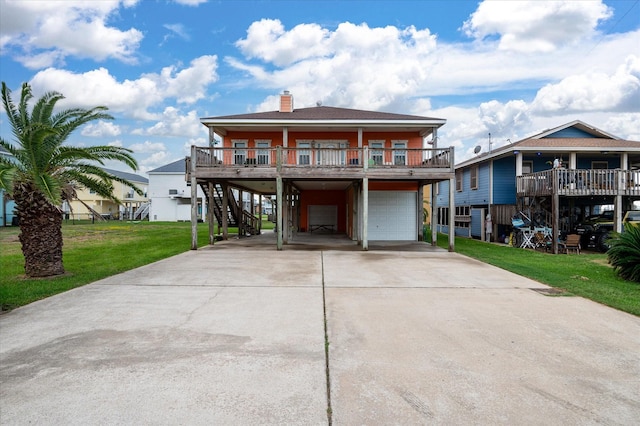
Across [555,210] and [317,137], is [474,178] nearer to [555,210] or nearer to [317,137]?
[555,210]

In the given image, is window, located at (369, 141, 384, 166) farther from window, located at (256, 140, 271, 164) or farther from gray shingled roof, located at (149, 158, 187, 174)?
gray shingled roof, located at (149, 158, 187, 174)

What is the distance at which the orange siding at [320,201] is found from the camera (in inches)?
955

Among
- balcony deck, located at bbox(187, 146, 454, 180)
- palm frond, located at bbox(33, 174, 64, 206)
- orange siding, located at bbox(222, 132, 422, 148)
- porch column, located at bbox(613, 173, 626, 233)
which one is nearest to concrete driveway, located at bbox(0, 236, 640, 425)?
palm frond, located at bbox(33, 174, 64, 206)

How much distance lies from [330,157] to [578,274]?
30.6ft

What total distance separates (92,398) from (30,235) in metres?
7.63

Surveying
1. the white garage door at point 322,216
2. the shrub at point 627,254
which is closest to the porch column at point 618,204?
the shrub at point 627,254

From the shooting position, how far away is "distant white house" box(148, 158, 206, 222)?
44031 millimetres

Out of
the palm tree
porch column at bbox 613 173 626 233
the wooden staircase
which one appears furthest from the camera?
the wooden staircase

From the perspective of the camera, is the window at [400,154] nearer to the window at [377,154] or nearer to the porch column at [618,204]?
the window at [377,154]

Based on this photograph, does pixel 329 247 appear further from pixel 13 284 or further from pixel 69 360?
pixel 69 360

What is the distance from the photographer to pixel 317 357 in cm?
409

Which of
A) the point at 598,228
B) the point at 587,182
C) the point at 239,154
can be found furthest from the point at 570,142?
the point at 239,154

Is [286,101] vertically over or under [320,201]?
over

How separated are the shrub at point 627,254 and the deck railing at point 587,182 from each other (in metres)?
6.59
